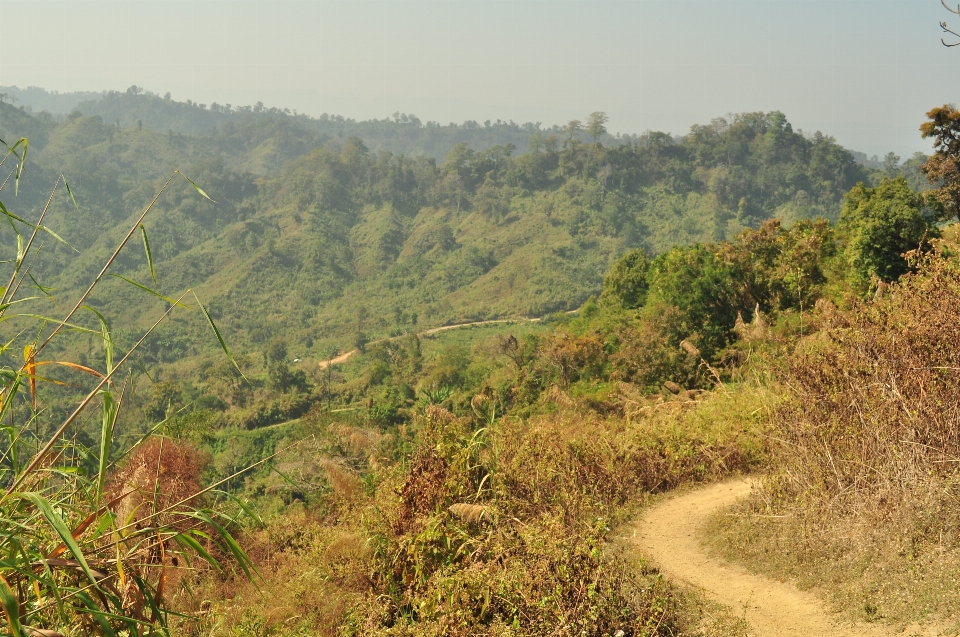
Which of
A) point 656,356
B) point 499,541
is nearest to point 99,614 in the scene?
point 499,541

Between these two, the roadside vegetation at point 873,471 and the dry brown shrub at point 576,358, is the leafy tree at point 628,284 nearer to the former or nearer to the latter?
the dry brown shrub at point 576,358

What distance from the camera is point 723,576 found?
A: 476cm

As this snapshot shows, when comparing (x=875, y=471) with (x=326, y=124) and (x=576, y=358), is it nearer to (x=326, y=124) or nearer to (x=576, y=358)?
(x=576, y=358)

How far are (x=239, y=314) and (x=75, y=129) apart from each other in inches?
1954

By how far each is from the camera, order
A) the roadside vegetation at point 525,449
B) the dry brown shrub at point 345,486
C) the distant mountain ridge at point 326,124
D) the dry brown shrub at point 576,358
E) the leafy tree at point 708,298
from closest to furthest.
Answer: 1. the roadside vegetation at point 525,449
2. the dry brown shrub at point 345,486
3. the leafy tree at point 708,298
4. the dry brown shrub at point 576,358
5. the distant mountain ridge at point 326,124

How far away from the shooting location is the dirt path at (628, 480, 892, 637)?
3893 mm

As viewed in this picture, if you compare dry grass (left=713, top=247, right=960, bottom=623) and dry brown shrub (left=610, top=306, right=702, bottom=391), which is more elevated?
dry grass (left=713, top=247, right=960, bottom=623)

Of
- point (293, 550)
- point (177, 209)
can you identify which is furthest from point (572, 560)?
point (177, 209)

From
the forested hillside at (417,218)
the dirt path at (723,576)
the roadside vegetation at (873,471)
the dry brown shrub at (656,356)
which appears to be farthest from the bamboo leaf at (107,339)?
the forested hillside at (417,218)

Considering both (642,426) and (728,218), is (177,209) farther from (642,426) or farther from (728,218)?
(642,426)

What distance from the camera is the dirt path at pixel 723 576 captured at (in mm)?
3893

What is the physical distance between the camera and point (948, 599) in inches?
140

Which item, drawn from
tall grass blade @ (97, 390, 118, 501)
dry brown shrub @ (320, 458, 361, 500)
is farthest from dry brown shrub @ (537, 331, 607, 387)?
tall grass blade @ (97, 390, 118, 501)

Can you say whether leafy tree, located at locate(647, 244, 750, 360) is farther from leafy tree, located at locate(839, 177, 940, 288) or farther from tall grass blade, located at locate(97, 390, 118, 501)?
tall grass blade, located at locate(97, 390, 118, 501)
